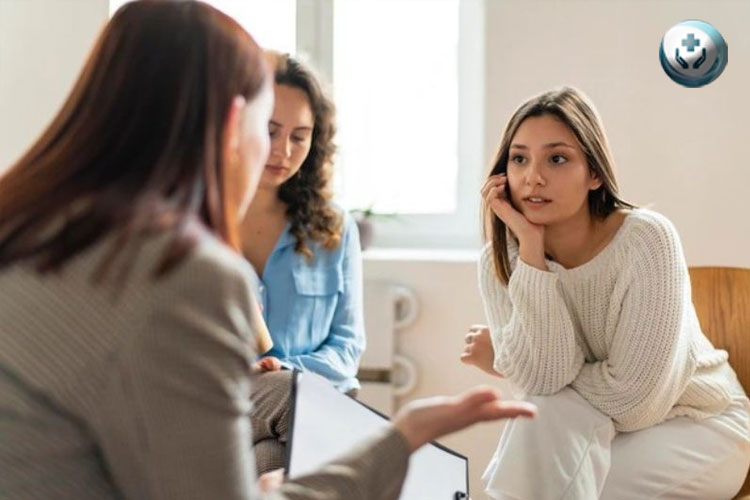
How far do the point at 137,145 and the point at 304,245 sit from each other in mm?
1187

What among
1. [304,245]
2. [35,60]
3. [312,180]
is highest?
[35,60]

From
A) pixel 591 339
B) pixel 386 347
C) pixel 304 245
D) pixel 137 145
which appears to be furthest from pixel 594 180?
pixel 137 145

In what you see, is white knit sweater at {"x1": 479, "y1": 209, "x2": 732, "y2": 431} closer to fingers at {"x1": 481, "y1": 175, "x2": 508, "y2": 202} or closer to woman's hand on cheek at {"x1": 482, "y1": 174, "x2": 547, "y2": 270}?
woman's hand on cheek at {"x1": 482, "y1": 174, "x2": 547, "y2": 270}

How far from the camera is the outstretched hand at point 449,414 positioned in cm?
97

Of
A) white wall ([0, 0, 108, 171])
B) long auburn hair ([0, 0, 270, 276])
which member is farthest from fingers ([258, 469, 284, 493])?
white wall ([0, 0, 108, 171])

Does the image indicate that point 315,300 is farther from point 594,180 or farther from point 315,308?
point 594,180

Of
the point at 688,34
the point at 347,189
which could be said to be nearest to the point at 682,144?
the point at 688,34

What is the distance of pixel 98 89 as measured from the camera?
2.94ft

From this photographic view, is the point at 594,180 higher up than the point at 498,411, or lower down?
higher up

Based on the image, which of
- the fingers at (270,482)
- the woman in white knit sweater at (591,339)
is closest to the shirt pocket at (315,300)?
the woman in white knit sweater at (591,339)

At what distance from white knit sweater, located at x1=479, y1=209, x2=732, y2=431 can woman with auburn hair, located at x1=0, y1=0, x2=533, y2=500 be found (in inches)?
35.4

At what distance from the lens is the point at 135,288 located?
807 millimetres

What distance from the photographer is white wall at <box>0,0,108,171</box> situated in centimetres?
292

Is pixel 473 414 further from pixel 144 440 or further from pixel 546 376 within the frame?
pixel 546 376
